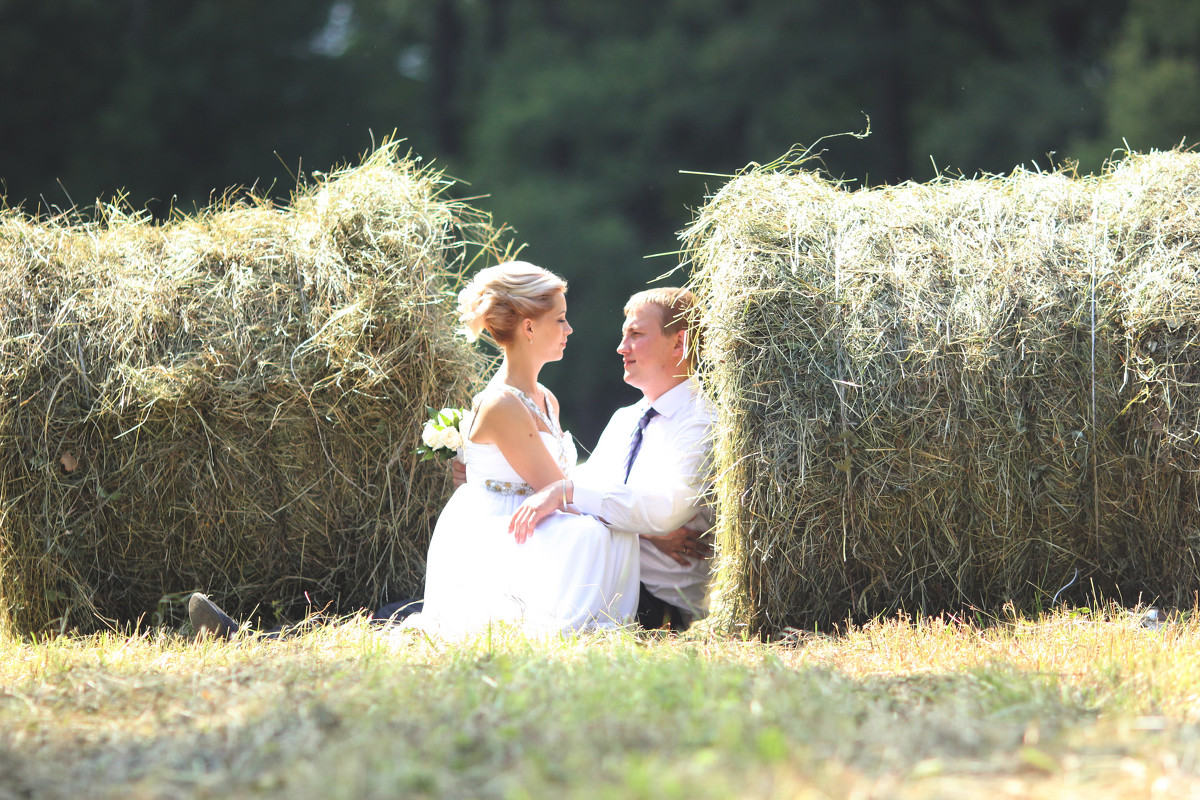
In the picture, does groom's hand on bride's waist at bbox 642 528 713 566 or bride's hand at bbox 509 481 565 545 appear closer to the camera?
bride's hand at bbox 509 481 565 545

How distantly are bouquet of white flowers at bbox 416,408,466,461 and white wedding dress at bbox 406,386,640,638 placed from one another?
14cm

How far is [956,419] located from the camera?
13.3ft

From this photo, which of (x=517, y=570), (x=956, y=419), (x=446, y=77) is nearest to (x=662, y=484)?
(x=517, y=570)

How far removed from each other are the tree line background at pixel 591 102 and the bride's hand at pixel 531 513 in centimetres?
1002

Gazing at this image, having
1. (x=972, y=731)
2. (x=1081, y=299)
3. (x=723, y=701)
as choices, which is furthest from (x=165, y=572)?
(x=1081, y=299)

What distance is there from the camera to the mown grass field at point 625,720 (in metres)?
2.25

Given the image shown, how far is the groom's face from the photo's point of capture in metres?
4.68

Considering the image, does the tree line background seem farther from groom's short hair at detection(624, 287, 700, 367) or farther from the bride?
the bride

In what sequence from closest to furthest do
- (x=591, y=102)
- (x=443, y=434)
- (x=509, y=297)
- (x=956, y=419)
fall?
(x=956, y=419) < (x=509, y=297) < (x=443, y=434) < (x=591, y=102)

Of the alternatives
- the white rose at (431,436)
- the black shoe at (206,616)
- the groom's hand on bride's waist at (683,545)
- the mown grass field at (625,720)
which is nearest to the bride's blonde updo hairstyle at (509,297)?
the white rose at (431,436)

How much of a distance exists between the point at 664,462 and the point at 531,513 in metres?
0.65

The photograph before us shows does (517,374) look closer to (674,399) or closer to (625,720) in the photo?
(674,399)

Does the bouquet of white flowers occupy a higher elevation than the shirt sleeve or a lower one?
higher

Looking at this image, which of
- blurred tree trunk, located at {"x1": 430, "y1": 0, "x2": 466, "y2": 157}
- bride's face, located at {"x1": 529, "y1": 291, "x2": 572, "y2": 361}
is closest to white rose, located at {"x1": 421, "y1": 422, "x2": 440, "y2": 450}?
bride's face, located at {"x1": 529, "y1": 291, "x2": 572, "y2": 361}
